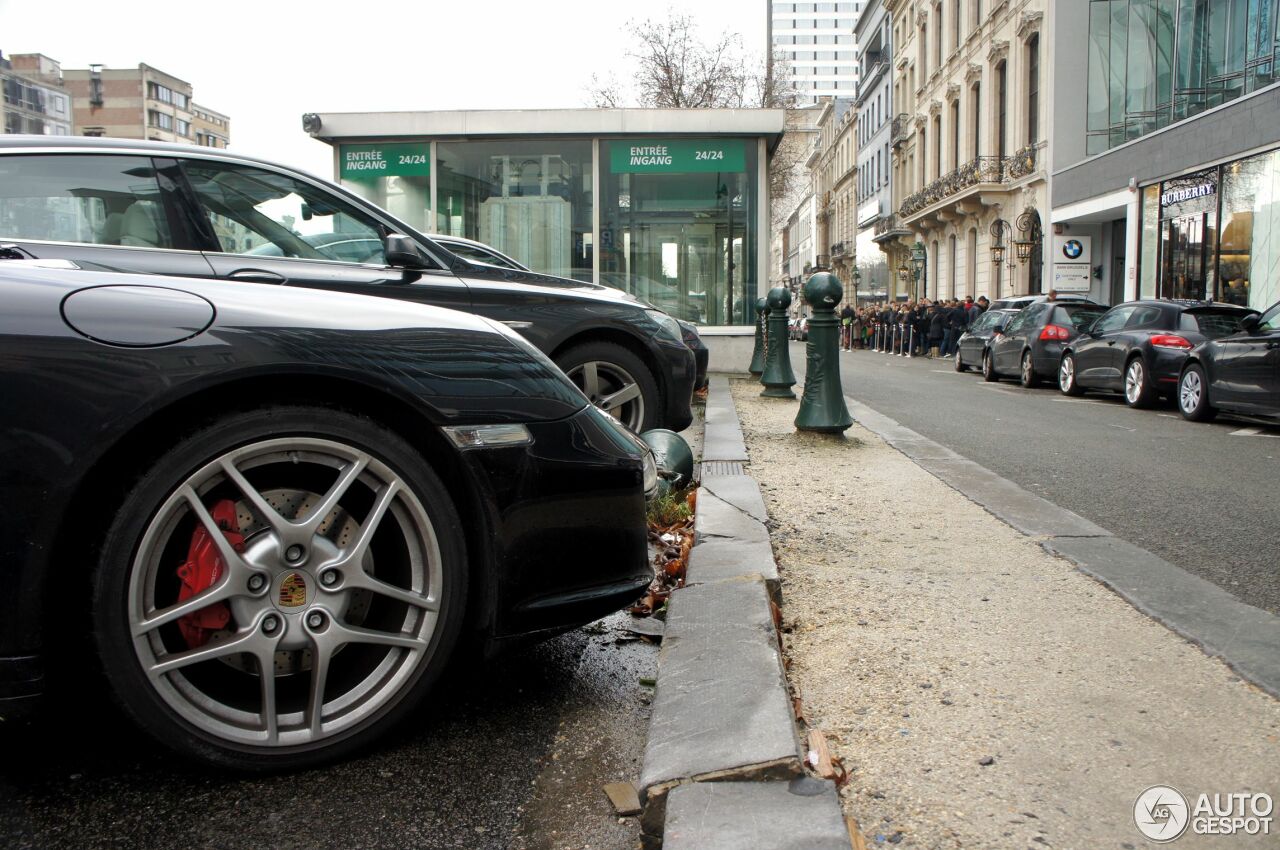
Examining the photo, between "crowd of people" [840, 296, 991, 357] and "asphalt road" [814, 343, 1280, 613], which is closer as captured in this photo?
"asphalt road" [814, 343, 1280, 613]

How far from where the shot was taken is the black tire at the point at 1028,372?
661 inches

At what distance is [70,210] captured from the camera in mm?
4402

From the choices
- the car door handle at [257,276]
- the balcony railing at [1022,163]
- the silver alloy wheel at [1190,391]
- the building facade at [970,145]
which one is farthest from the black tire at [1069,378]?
the balcony railing at [1022,163]

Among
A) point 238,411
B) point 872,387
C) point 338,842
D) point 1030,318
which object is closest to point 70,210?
point 238,411

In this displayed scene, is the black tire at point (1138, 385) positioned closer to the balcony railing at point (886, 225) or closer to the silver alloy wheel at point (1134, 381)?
the silver alloy wheel at point (1134, 381)

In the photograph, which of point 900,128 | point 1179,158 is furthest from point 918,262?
point 1179,158

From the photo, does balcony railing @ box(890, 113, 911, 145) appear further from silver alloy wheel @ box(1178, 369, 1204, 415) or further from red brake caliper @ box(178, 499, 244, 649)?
red brake caliper @ box(178, 499, 244, 649)

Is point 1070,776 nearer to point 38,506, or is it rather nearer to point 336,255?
point 38,506

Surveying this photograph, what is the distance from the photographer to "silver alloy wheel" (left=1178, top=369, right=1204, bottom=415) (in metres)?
11.2

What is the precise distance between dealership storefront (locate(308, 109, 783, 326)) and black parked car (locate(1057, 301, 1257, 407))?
15.5 feet

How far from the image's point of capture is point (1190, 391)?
11.3m

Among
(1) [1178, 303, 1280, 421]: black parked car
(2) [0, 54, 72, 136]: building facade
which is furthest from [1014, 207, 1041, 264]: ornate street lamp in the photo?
(2) [0, 54, 72, 136]: building facade

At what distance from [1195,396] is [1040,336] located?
18.2 ft

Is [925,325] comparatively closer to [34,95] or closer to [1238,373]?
[1238,373]
